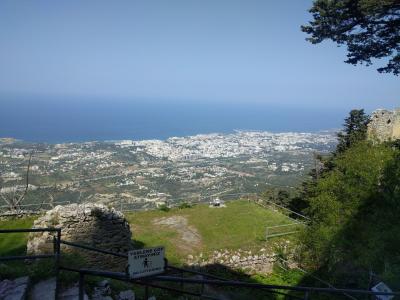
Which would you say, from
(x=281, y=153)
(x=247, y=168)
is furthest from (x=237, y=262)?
(x=281, y=153)

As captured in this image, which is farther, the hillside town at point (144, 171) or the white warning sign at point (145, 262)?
the hillside town at point (144, 171)

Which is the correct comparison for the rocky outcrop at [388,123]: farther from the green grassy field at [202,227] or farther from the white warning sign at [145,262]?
the white warning sign at [145,262]

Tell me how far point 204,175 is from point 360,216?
151 ft

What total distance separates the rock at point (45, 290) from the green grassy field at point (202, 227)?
30.5 feet

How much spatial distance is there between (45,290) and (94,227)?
6.93m

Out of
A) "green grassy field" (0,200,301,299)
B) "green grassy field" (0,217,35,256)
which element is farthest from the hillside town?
"green grassy field" (0,217,35,256)

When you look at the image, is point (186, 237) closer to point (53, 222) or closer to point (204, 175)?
→ point (53, 222)

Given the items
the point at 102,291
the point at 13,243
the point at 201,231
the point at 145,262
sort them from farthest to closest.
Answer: the point at 201,231, the point at 13,243, the point at 102,291, the point at 145,262

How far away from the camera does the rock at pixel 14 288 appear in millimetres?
5438

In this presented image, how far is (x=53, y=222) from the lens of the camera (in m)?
12.7

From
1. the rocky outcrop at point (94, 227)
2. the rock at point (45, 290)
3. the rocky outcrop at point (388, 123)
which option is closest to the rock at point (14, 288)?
the rock at point (45, 290)

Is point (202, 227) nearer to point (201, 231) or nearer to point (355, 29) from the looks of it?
point (201, 231)

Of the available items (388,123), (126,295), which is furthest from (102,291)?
(388,123)

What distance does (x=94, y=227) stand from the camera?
12695 mm
